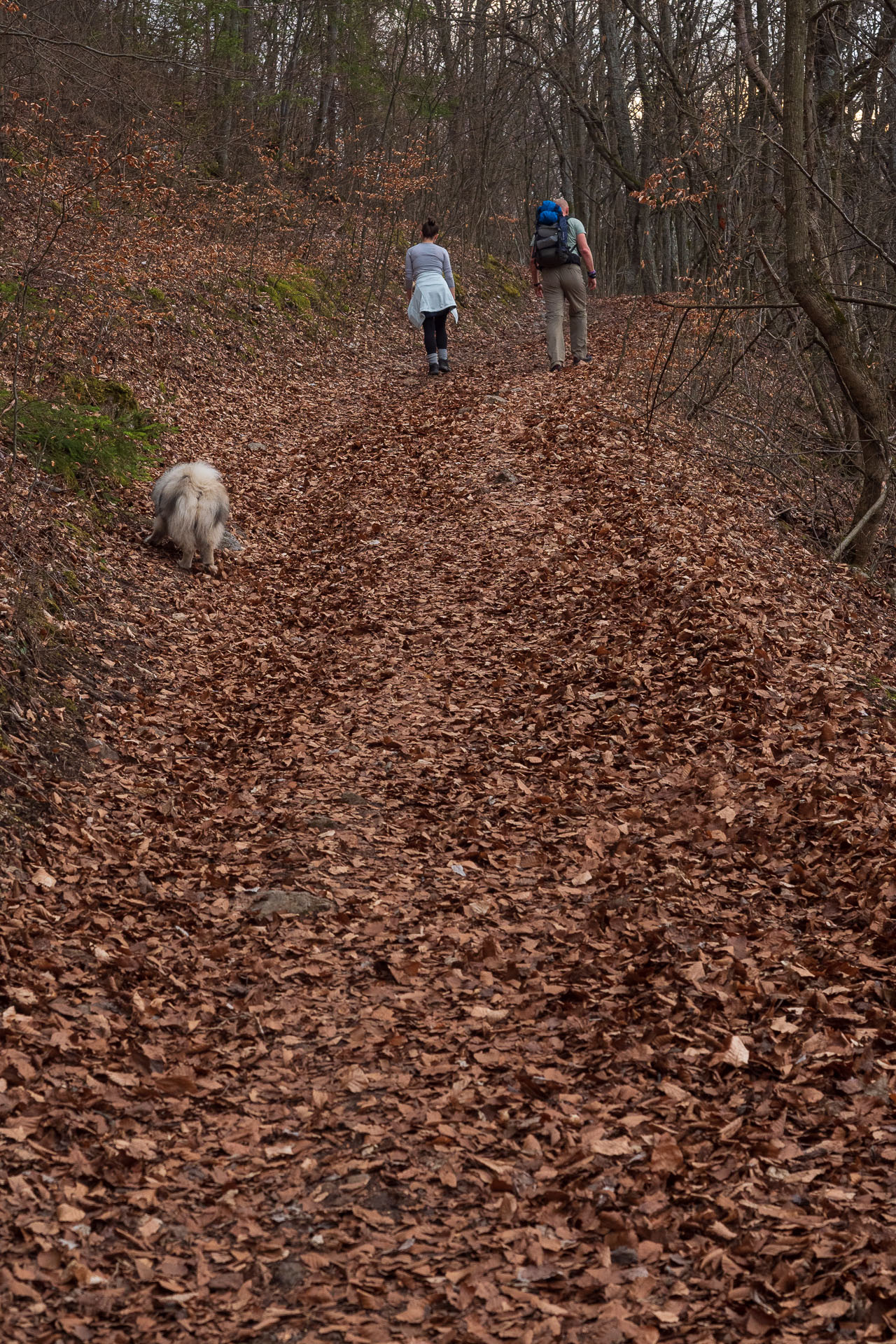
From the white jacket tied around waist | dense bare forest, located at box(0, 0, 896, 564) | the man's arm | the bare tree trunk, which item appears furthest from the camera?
the white jacket tied around waist

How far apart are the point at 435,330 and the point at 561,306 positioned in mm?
1985

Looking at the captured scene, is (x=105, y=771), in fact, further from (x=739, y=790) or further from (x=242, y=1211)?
(x=739, y=790)

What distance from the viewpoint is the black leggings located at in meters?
15.0

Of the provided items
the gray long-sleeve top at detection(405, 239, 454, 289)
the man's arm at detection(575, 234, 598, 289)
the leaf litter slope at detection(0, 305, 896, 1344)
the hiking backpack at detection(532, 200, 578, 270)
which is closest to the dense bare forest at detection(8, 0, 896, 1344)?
the leaf litter slope at detection(0, 305, 896, 1344)

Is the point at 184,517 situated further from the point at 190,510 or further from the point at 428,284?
the point at 428,284

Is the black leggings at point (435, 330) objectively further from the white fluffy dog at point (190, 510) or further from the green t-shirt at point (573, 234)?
the white fluffy dog at point (190, 510)

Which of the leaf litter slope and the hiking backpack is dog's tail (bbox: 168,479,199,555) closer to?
the leaf litter slope

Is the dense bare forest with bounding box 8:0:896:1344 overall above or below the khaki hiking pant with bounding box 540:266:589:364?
below

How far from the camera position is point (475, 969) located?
15.7 feet

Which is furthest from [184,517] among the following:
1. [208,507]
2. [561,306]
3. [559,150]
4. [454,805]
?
[559,150]

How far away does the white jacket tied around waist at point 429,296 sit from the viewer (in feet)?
48.3

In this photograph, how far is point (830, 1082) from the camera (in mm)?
3885

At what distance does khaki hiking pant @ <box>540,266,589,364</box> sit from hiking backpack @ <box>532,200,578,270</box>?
0.15 metres

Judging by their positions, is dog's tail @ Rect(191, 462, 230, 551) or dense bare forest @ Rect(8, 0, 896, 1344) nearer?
dense bare forest @ Rect(8, 0, 896, 1344)
